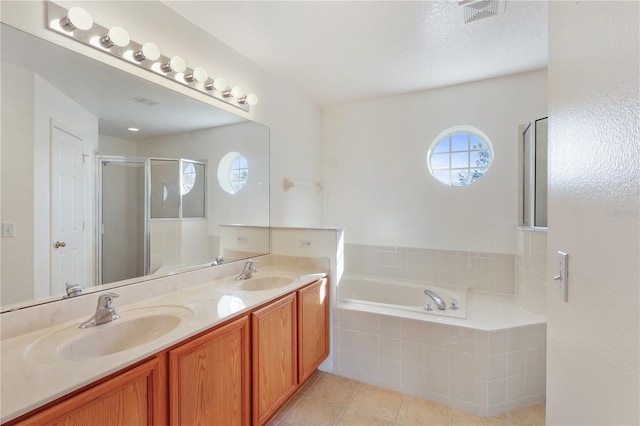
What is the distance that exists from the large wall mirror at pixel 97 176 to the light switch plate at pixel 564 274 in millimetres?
1782

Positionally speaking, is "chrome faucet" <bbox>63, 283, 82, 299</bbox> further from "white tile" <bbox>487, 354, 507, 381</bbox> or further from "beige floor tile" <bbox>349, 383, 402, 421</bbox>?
"white tile" <bbox>487, 354, 507, 381</bbox>

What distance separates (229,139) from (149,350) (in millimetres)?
1552

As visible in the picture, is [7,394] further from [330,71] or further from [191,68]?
[330,71]

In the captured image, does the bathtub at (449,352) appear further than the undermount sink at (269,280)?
No

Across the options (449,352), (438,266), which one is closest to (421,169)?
(438,266)

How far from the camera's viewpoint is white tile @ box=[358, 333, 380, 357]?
214cm

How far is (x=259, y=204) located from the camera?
249 centimetres

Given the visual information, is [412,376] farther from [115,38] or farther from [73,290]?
[115,38]

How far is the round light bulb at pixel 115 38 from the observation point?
4.47 feet

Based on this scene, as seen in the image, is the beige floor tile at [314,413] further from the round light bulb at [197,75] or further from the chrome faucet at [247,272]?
the round light bulb at [197,75]

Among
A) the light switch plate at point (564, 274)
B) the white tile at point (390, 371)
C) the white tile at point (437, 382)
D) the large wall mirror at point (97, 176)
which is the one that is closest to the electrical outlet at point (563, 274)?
the light switch plate at point (564, 274)

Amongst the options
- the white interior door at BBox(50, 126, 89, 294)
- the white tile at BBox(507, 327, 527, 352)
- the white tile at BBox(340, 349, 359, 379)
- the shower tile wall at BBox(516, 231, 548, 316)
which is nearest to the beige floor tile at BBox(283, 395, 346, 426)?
the white tile at BBox(340, 349, 359, 379)

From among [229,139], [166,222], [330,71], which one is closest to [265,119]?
[229,139]

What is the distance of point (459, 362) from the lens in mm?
1909
